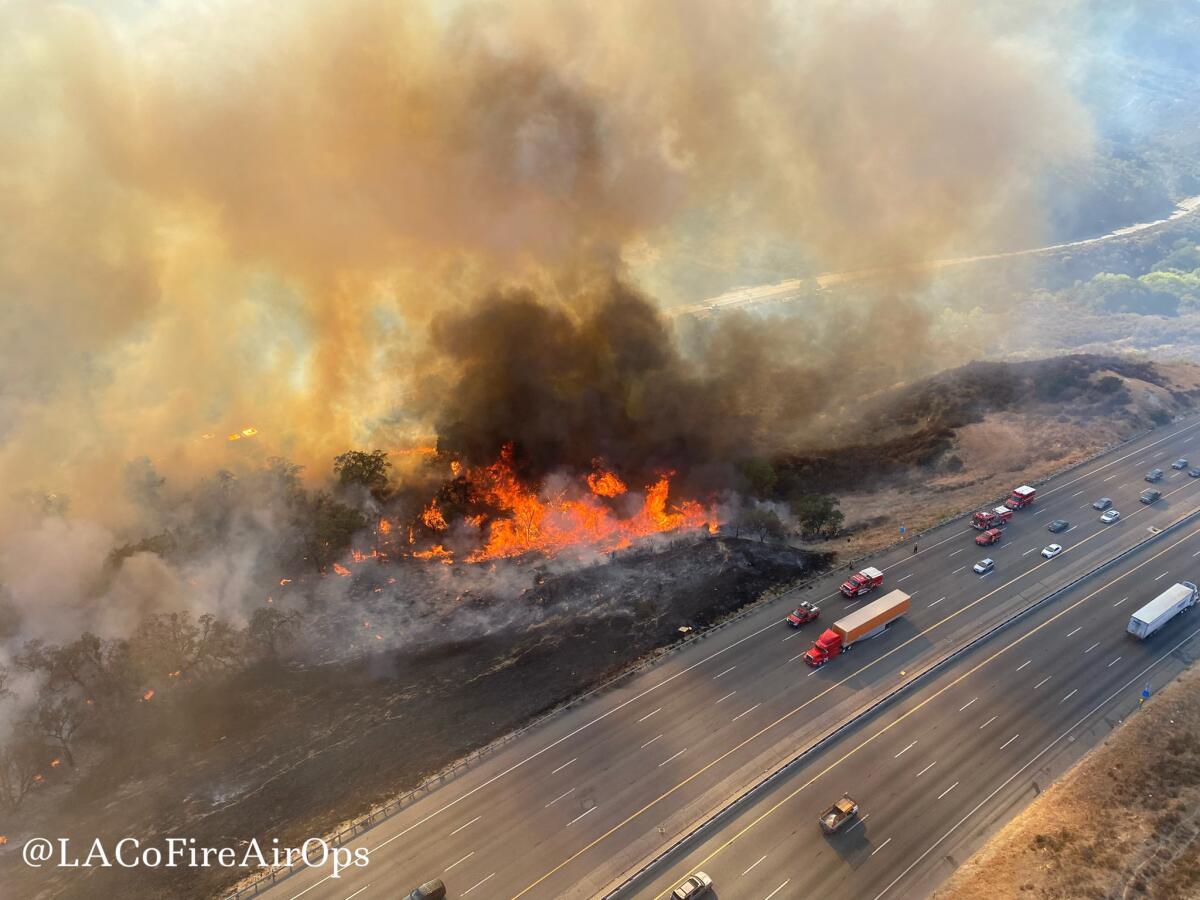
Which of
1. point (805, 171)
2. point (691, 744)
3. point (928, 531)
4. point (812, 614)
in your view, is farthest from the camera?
point (805, 171)

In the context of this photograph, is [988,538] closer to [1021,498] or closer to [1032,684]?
[1021,498]

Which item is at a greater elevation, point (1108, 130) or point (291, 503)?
point (1108, 130)

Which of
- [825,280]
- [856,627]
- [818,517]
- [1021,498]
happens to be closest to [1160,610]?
[1021,498]

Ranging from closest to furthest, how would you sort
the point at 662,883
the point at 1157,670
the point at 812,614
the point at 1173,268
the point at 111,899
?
the point at 662,883
the point at 111,899
the point at 1157,670
the point at 812,614
the point at 1173,268

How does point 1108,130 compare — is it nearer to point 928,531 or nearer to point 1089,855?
point 928,531

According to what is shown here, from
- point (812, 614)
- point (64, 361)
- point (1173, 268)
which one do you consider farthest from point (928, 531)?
point (1173, 268)

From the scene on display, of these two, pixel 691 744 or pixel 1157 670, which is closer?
pixel 691 744

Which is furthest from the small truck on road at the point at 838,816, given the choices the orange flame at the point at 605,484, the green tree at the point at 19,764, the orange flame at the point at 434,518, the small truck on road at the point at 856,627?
the green tree at the point at 19,764
